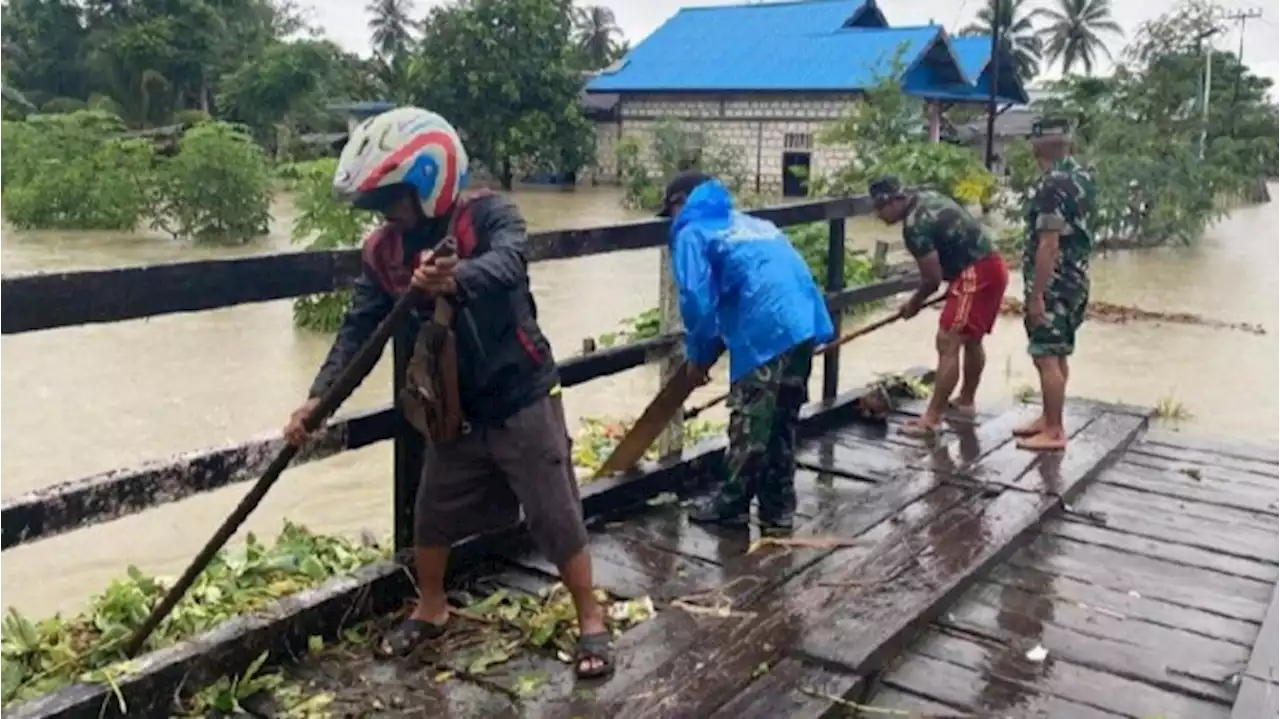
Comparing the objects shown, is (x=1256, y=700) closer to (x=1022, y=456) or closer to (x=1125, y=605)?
(x=1125, y=605)

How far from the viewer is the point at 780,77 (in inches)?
1264

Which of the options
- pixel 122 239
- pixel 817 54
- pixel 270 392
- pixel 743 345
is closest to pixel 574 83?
pixel 817 54

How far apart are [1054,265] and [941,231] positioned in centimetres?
61

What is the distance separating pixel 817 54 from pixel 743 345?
97.9ft

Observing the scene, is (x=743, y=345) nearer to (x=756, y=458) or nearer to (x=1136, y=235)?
(x=756, y=458)

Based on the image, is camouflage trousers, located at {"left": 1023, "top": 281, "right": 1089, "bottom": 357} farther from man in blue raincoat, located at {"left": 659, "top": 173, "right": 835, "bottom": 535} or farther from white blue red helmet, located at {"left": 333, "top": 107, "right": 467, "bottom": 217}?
white blue red helmet, located at {"left": 333, "top": 107, "right": 467, "bottom": 217}

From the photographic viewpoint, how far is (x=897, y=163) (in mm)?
20281

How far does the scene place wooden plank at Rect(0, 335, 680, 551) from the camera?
8.04 feet

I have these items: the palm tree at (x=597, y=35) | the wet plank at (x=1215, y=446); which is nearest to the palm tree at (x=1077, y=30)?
the palm tree at (x=597, y=35)

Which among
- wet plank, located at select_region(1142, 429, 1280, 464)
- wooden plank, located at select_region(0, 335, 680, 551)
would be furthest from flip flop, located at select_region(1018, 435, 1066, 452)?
wooden plank, located at select_region(0, 335, 680, 551)

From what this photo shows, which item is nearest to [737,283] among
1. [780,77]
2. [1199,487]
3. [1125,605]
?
[1125,605]

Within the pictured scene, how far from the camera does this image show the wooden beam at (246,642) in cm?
254

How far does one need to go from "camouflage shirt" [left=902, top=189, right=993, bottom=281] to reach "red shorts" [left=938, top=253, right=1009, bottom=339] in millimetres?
65

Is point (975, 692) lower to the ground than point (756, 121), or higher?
lower
